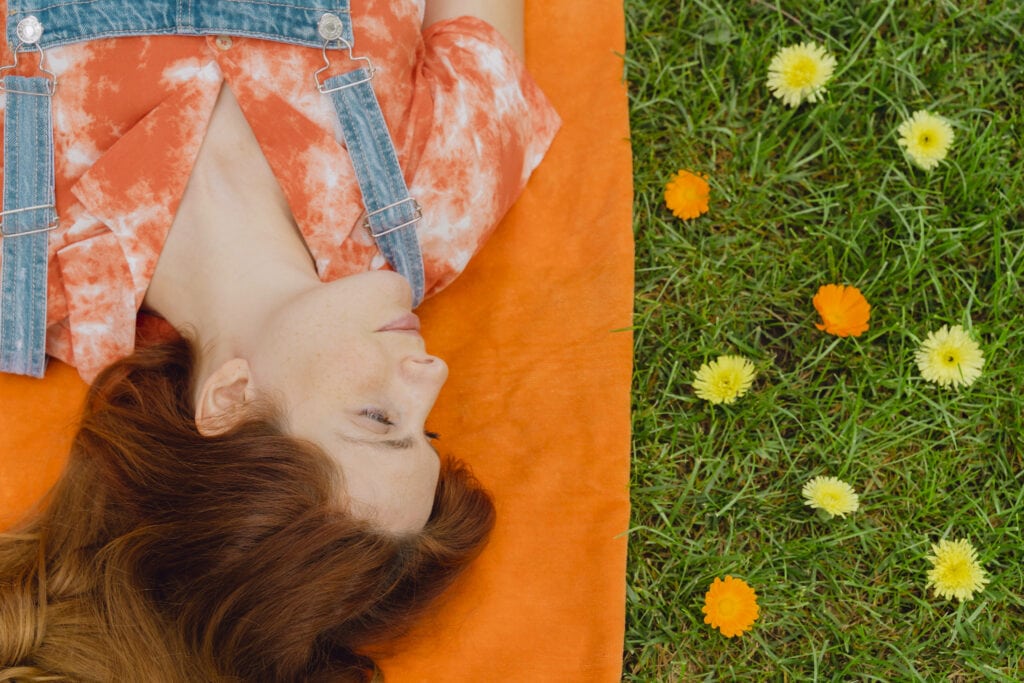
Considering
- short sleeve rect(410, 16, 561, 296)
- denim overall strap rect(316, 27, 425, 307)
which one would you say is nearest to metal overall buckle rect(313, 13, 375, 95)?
denim overall strap rect(316, 27, 425, 307)

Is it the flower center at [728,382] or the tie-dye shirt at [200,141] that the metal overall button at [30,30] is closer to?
the tie-dye shirt at [200,141]

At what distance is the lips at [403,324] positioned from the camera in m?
1.85

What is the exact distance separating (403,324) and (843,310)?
1.19 m

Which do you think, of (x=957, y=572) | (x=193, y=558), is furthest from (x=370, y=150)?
(x=957, y=572)

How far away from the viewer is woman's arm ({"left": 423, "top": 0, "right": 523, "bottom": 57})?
2293mm

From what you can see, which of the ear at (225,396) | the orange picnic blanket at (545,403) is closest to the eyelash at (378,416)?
the ear at (225,396)

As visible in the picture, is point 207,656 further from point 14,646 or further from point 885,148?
point 885,148

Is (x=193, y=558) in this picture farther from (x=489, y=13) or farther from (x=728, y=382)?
(x=489, y=13)

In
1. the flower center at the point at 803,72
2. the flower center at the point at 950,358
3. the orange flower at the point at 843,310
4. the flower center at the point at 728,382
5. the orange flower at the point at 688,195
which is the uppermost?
the flower center at the point at 803,72

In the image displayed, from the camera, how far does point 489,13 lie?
2.31 metres

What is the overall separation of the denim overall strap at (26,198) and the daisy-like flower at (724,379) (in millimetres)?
1673

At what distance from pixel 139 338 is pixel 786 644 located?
1.85m

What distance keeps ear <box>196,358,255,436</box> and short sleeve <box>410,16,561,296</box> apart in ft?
1.86

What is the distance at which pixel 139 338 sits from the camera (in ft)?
7.05
